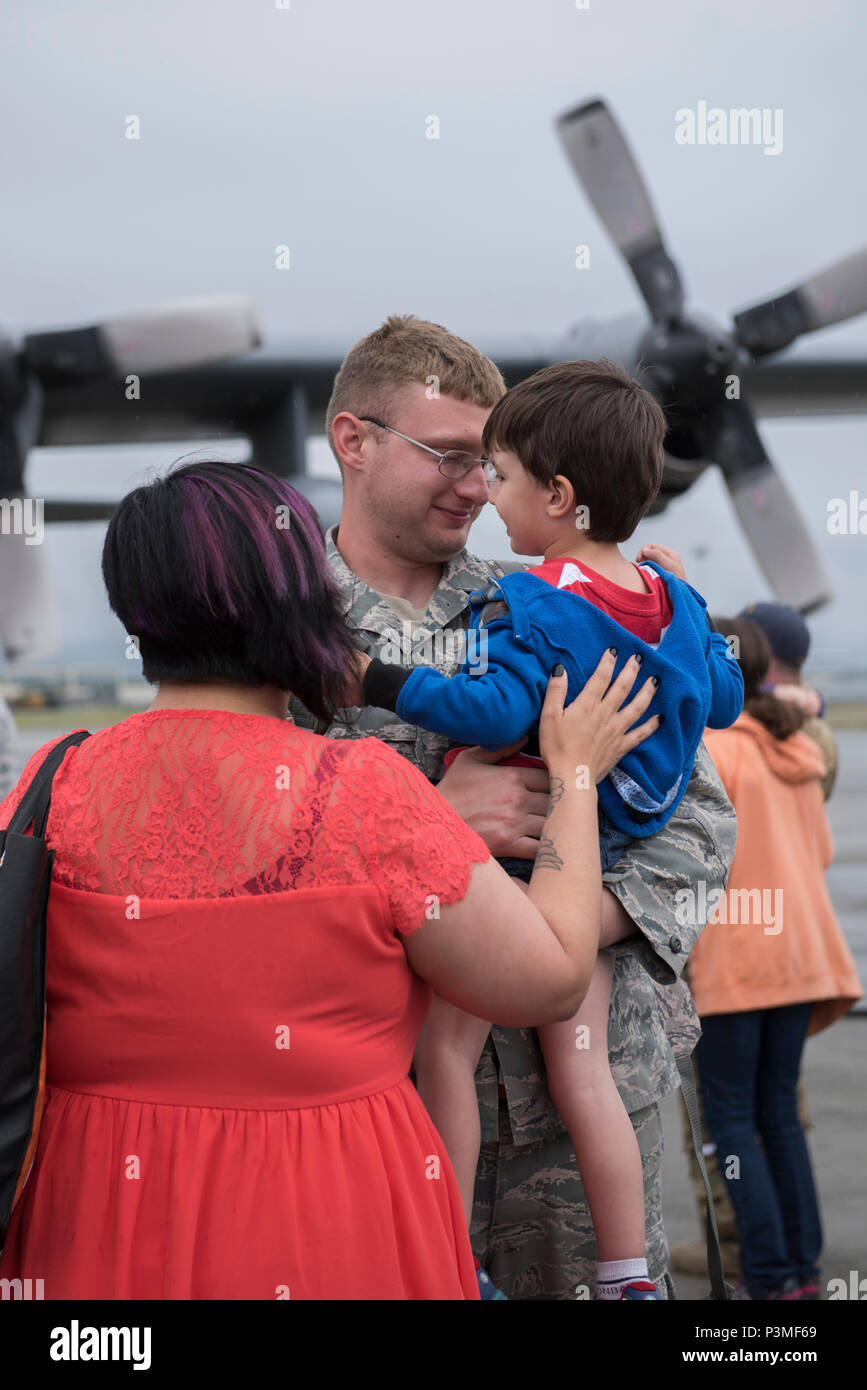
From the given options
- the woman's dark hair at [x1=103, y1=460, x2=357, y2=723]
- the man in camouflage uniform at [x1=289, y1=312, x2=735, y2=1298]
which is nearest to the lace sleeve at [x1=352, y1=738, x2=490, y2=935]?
the woman's dark hair at [x1=103, y1=460, x2=357, y2=723]

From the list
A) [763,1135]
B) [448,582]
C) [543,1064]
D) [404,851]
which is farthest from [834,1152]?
[404,851]

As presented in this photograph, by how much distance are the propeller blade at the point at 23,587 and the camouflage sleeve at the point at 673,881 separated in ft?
28.6

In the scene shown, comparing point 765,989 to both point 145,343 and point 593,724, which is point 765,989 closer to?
point 593,724

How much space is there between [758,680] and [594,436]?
237 cm

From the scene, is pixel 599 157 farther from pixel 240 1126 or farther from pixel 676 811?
pixel 240 1126

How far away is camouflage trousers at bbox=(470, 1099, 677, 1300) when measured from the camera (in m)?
1.97

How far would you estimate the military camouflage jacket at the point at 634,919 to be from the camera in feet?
6.33

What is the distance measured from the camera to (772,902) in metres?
3.92

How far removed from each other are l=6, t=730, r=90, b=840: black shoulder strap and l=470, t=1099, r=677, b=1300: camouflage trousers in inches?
39.6

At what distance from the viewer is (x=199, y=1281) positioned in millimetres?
1346

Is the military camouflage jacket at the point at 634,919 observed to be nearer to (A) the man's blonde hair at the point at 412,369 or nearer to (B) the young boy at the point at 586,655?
(B) the young boy at the point at 586,655

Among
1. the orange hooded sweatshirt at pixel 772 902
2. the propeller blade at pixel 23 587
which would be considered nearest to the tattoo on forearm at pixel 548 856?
the orange hooded sweatshirt at pixel 772 902

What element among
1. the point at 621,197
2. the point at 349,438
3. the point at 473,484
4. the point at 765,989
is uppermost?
the point at 621,197

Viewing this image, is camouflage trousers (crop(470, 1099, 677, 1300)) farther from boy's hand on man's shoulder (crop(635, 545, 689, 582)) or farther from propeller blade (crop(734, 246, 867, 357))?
propeller blade (crop(734, 246, 867, 357))
